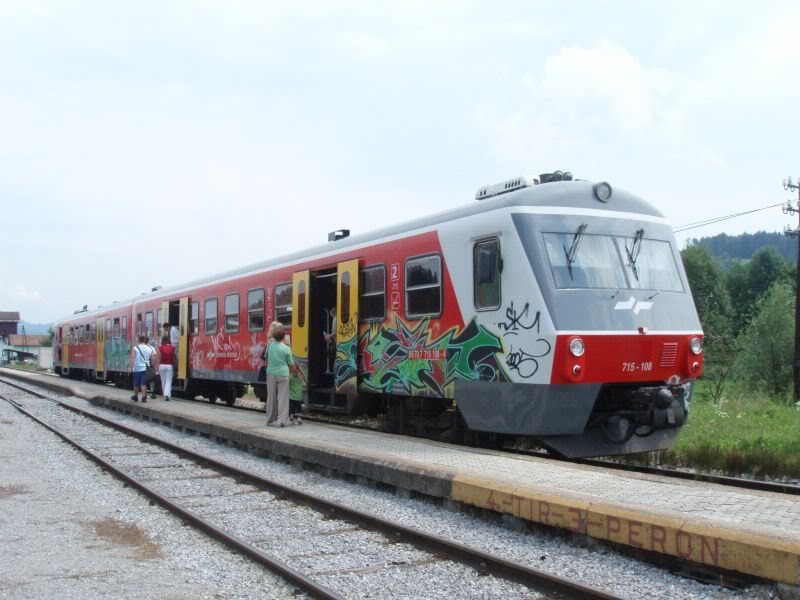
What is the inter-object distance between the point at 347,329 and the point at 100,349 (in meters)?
20.3

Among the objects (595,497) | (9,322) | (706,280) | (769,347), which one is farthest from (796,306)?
(9,322)

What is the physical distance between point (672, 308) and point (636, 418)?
1.39 metres

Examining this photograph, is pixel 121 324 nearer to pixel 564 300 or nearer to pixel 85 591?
pixel 564 300

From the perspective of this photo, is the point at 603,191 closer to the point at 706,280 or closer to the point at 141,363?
the point at 141,363

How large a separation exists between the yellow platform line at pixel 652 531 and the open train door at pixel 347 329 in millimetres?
5250

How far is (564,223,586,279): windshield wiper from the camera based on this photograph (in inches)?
349

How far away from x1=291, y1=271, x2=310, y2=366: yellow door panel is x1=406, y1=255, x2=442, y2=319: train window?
3169 millimetres

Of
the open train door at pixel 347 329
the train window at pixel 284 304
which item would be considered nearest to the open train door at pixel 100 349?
the train window at pixel 284 304

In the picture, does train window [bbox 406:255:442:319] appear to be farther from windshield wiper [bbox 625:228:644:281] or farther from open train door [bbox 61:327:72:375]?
open train door [bbox 61:327:72:375]

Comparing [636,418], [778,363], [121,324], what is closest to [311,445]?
[636,418]

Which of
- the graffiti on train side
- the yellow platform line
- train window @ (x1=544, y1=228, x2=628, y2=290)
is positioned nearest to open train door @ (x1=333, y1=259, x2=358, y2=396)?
the graffiti on train side

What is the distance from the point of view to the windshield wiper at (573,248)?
8.88 m

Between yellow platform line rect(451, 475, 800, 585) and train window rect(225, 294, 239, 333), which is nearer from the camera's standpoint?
yellow platform line rect(451, 475, 800, 585)

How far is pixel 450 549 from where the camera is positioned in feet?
19.1
